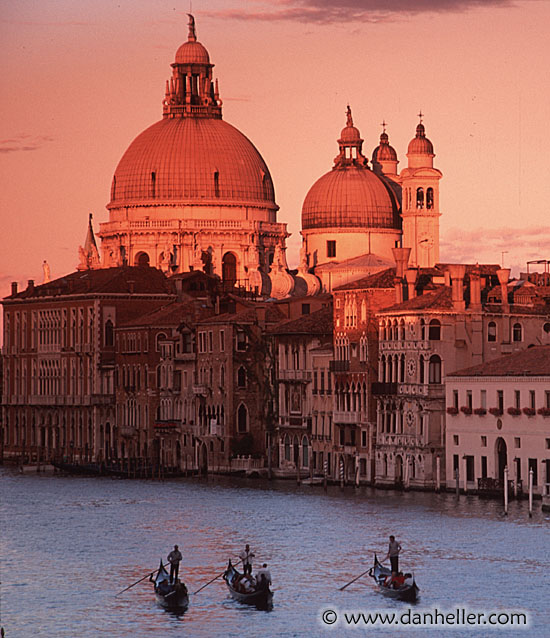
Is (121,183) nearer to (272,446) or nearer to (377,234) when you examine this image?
(377,234)

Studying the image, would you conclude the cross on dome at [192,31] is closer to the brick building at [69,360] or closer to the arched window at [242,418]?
the brick building at [69,360]

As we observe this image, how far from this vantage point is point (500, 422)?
89688mm

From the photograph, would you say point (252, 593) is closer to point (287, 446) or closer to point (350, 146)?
point (287, 446)

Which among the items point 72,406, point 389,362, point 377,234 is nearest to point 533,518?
point 389,362

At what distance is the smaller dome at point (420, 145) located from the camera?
13400 centimetres

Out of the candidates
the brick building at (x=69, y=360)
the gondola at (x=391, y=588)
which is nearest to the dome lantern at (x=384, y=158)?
the brick building at (x=69, y=360)

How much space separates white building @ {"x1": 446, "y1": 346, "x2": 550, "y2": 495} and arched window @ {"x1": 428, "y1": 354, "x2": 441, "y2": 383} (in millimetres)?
1876

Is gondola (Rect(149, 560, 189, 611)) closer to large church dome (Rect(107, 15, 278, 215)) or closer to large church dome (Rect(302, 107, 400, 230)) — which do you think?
large church dome (Rect(302, 107, 400, 230))

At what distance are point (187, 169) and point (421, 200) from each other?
17.6m

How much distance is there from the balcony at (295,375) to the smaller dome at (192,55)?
46.5m

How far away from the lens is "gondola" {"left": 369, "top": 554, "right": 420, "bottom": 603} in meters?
66.1

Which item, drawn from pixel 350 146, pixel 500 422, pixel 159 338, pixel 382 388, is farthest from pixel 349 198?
pixel 500 422

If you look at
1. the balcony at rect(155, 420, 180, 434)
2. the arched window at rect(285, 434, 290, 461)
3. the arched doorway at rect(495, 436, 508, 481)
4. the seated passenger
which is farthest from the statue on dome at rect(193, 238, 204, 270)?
the seated passenger

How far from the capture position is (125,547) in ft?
259
